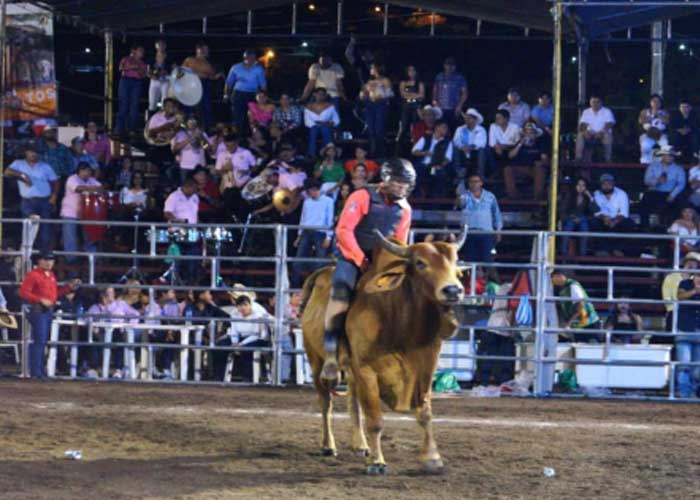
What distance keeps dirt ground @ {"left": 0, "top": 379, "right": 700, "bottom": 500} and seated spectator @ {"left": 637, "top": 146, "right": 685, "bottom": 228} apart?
6.32 metres

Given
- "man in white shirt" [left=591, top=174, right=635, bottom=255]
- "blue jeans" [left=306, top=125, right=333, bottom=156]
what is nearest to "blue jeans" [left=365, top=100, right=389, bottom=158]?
"blue jeans" [left=306, top=125, right=333, bottom=156]

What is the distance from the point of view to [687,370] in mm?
18219

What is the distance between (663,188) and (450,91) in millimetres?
3984

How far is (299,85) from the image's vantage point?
26.6 meters

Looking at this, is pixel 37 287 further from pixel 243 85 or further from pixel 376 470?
pixel 376 470

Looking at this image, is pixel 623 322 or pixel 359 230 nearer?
pixel 359 230

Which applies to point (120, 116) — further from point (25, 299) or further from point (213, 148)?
point (25, 299)

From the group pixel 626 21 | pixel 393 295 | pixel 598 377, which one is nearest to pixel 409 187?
pixel 393 295

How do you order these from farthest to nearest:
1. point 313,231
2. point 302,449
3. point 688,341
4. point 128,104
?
point 128,104, point 313,231, point 688,341, point 302,449

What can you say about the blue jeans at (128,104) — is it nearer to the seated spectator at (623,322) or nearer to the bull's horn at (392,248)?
the seated spectator at (623,322)

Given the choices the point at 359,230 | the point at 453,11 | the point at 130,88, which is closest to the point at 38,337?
the point at 130,88

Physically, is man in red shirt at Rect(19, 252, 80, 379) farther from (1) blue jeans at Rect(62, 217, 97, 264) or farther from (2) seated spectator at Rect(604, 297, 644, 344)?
(2) seated spectator at Rect(604, 297, 644, 344)

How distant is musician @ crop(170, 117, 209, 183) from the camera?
76.7 feet

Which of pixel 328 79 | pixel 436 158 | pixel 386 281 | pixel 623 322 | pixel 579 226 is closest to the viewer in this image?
pixel 386 281
